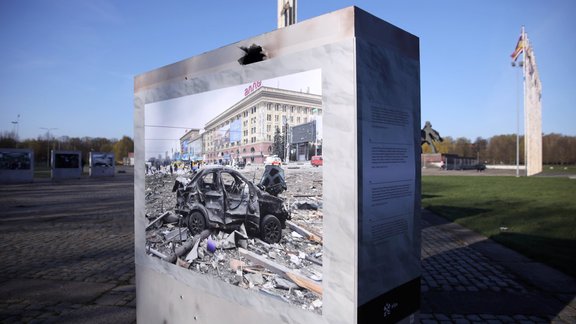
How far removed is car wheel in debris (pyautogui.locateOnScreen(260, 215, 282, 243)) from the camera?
2334 millimetres

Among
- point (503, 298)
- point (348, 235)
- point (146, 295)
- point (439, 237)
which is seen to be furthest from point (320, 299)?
point (439, 237)

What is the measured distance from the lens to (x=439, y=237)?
8875 millimetres

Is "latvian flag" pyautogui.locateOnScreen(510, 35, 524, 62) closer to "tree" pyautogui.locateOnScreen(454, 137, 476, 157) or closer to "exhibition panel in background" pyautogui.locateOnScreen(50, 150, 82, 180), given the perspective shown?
"exhibition panel in background" pyautogui.locateOnScreen(50, 150, 82, 180)

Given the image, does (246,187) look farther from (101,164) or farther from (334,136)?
(101,164)

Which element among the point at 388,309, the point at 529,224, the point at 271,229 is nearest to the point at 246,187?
the point at 271,229

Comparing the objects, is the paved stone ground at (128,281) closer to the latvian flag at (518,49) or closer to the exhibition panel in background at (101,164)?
the exhibition panel in background at (101,164)

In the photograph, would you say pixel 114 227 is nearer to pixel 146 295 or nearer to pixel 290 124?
pixel 146 295

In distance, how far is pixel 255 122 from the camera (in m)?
2.60

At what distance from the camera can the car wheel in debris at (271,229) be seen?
7.66 feet

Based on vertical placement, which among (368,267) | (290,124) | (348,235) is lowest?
(368,267)

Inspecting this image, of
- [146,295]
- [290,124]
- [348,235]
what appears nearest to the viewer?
[348,235]

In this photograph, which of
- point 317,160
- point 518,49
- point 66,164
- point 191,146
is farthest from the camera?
point 518,49

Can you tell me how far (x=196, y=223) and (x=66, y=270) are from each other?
189 inches

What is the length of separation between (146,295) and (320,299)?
2376mm
